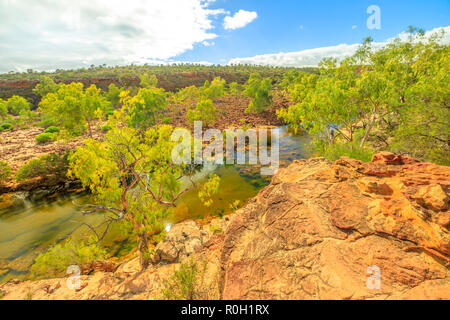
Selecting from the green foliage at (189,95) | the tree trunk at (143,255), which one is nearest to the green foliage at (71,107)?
the tree trunk at (143,255)

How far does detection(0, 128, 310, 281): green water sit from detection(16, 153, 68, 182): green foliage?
7.99ft

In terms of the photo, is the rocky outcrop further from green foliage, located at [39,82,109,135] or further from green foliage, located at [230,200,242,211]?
green foliage, located at [39,82,109,135]

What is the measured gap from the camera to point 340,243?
4461 millimetres

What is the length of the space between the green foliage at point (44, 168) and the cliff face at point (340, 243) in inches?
577

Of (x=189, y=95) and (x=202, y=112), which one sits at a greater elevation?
(x=189, y=95)

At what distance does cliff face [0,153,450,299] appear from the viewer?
12.0 ft

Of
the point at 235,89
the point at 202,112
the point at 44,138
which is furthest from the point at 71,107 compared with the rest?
the point at 235,89

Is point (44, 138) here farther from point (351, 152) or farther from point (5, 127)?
point (351, 152)

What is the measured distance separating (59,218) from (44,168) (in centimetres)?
729

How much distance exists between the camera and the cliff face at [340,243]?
3.65 meters

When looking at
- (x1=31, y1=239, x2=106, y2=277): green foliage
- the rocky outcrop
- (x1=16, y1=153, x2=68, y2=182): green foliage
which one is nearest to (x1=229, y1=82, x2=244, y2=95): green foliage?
(x1=16, y1=153, x2=68, y2=182): green foliage

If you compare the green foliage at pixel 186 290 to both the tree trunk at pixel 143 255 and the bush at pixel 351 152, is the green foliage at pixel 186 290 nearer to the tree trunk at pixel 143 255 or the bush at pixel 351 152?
the tree trunk at pixel 143 255
